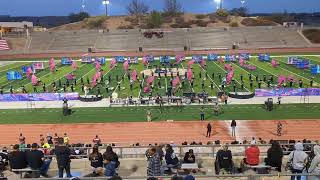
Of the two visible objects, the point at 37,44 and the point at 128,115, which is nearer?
the point at 128,115

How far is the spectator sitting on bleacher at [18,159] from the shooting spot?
Answer: 11664 millimetres

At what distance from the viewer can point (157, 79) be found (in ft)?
145

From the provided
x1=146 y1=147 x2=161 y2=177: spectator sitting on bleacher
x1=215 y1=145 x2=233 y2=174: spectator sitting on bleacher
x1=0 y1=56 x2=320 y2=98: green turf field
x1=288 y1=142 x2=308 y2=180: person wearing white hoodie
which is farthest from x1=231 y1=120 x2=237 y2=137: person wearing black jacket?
x1=146 y1=147 x2=161 y2=177: spectator sitting on bleacher

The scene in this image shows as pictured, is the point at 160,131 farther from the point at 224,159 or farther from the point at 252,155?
the point at 224,159

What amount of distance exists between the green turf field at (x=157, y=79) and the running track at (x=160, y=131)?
863cm

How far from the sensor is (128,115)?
31078mm

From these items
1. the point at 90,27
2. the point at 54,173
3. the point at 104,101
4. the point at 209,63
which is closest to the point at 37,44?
the point at 90,27

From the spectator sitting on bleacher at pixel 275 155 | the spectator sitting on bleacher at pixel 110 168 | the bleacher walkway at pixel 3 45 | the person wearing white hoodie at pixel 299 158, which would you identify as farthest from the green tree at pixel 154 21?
the person wearing white hoodie at pixel 299 158

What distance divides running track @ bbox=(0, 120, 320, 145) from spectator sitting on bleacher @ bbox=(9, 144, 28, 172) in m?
13.4

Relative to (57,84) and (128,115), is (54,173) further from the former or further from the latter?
(57,84)

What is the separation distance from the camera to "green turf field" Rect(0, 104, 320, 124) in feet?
98.6

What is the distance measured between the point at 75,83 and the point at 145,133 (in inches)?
662

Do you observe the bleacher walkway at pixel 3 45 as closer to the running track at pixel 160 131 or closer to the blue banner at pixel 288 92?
the running track at pixel 160 131

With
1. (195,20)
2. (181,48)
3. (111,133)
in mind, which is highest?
(195,20)
